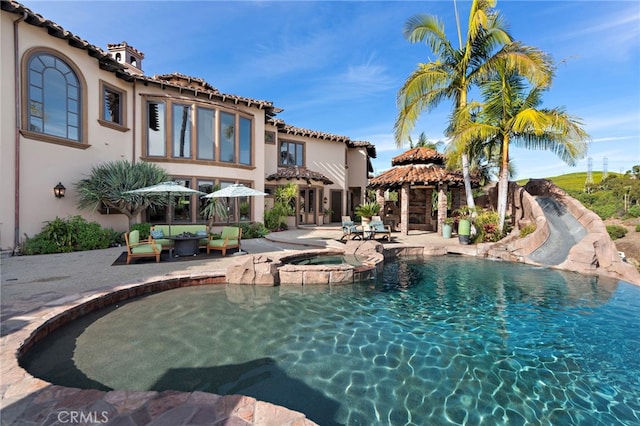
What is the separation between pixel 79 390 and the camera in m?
2.75

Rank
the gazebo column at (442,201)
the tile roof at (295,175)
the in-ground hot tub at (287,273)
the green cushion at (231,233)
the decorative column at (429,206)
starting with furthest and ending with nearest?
1. the decorative column at (429,206)
2. the tile roof at (295,175)
3. the gazebo column at (442,201)
4. the green cushion at (231,233)
5. the in-ground hot tub at (287,273)

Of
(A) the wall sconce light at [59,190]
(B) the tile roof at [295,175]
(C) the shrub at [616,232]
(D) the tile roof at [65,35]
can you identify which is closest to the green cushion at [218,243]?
(A) the wall sconce light at [59,190]

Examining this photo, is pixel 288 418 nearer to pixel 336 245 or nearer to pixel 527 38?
pixel 336 245

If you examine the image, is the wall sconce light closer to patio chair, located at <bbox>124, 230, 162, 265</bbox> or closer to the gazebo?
patio chair, located at <bbox>124, 230, 162, 265</bbox>

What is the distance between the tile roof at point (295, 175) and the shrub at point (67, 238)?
1005cm

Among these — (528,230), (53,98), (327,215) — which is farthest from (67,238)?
(528,230)

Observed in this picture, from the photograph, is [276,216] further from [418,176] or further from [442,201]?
[442,201]

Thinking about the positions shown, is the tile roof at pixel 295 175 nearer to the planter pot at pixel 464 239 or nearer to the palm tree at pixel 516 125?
the palm tree at pixel 516 125

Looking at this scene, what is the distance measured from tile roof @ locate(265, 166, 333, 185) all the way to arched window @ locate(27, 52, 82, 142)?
10200mm

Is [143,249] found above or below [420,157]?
below

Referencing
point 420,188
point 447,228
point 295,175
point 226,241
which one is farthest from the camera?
point 420,188

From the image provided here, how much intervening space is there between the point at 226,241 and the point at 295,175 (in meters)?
9.35

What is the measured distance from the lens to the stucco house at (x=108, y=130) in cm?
957

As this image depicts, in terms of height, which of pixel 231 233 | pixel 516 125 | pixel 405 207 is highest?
pixel 516 125
